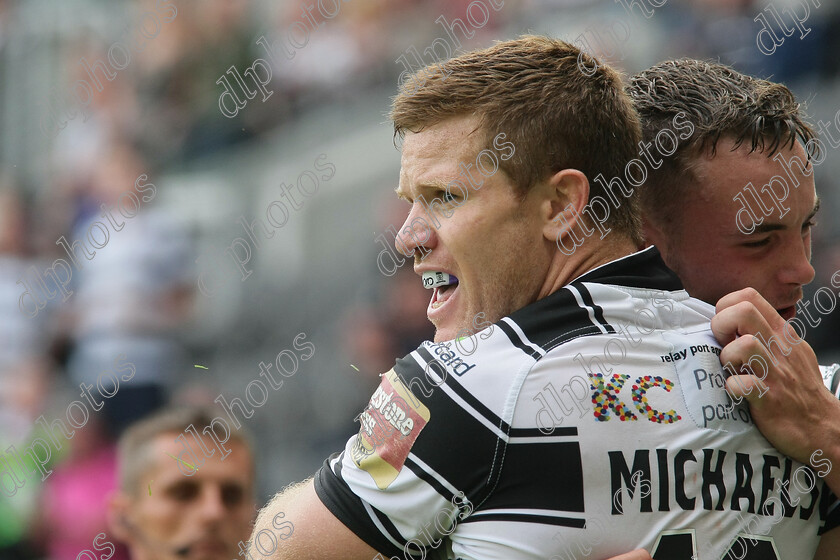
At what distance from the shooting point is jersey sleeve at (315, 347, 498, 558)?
177cm

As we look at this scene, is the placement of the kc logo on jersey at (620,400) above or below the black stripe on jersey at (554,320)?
below

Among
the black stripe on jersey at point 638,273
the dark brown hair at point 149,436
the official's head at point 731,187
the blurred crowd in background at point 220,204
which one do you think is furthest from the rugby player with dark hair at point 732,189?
the blurred crowd in background at point 220,204

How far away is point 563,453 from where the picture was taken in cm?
178

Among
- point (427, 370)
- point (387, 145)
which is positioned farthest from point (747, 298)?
point (387, 145)

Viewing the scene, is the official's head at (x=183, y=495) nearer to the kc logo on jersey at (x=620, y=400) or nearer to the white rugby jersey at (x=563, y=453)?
the white rugby jersey at (x=563, y=453)

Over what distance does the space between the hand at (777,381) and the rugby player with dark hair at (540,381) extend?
38mm

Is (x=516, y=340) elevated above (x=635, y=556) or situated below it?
above

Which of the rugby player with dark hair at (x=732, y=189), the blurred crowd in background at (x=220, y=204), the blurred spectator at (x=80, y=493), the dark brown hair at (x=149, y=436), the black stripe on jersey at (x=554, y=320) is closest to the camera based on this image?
the black stripe on jersey at (x=554, y=320)

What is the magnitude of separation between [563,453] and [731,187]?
0.91 metres

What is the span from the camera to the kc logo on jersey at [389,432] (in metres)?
1.81

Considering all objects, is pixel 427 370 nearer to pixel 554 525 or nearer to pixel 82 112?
pixel 554 525

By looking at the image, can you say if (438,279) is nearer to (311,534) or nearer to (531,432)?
(531,432)

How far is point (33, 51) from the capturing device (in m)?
10.2

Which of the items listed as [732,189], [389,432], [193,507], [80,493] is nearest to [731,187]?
[732,189]
